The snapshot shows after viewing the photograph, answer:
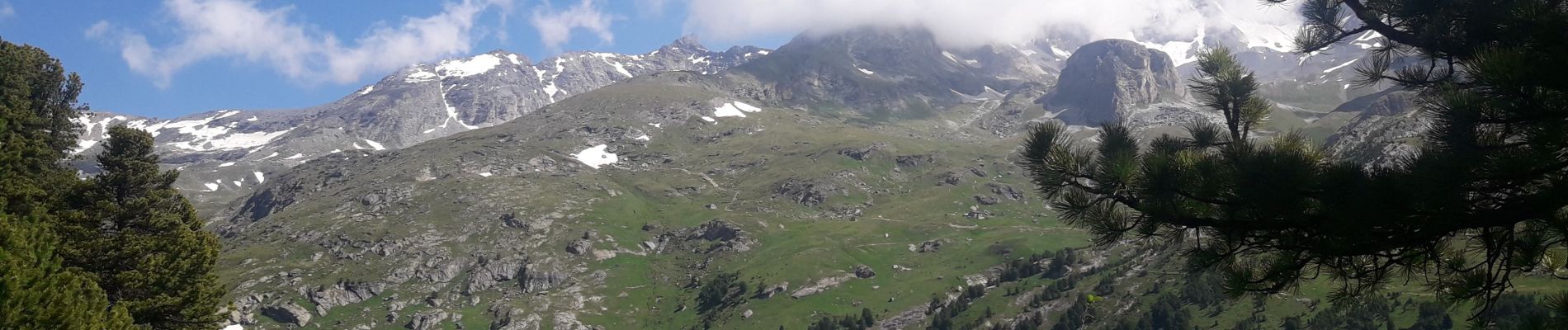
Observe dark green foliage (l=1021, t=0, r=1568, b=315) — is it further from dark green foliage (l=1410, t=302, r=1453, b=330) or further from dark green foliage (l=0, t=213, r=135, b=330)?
dark green foliage (l=1410, t=302, r=1453, b=330)

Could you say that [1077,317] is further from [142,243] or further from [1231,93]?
[1231,93]

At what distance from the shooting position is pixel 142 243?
33.5 metres

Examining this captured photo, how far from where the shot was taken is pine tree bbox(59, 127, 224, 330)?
31.9 metres

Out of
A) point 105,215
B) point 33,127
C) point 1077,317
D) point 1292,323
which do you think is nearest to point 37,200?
point 105,215

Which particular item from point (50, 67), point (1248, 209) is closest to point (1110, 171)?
point (1248, 209)

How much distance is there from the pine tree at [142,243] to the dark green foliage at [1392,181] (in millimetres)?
33824

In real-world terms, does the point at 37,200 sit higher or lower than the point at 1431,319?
higher

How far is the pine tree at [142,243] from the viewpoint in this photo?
31891mm

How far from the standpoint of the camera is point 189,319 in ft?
109

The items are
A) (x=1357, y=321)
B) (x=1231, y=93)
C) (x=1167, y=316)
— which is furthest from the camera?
(x=1167, y=316)

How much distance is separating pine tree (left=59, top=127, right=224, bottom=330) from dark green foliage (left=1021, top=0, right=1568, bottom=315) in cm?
3382

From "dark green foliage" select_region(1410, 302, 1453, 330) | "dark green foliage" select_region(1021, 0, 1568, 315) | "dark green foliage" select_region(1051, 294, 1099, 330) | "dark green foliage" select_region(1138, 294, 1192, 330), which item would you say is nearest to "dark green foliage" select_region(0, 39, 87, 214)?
"dark green foliage" select_region(1021, 0, 1568, 315)

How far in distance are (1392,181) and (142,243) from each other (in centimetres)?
4086

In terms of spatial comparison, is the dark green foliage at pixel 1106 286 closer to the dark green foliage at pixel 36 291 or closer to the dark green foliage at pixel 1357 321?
the dark green foliage at pixel 1357 321
